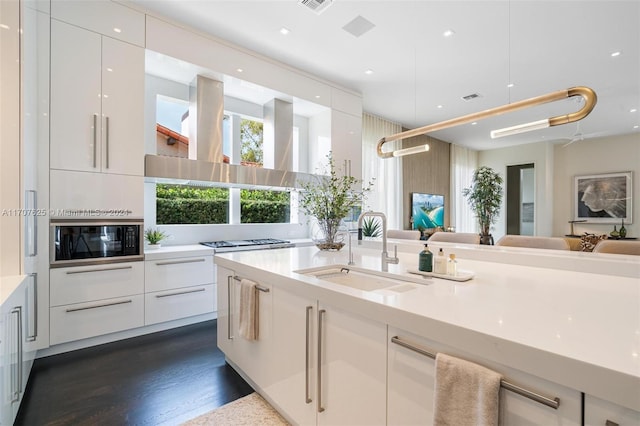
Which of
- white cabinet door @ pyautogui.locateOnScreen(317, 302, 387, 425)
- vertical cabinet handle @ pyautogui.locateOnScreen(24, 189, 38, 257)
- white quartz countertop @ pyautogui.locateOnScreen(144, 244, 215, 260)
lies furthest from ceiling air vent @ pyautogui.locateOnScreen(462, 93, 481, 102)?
vertical cabinet handle @ pyautogui.locateOnScreen(24, 189, 38, 257)

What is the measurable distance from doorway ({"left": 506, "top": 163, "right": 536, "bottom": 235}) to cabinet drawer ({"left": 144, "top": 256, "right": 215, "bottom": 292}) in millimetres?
8337

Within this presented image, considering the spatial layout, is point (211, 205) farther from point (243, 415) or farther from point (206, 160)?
point (243, 415)

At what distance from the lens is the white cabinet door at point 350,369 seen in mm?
1081

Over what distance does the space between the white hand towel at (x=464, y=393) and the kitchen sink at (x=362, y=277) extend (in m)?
0.58

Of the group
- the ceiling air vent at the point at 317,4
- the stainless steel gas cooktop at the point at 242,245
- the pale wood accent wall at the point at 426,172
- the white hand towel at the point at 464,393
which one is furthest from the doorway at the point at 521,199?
the white hand towel at the point at 464,393

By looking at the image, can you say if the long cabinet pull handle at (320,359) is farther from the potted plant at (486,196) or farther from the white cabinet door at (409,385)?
the potted plant at (486,196)

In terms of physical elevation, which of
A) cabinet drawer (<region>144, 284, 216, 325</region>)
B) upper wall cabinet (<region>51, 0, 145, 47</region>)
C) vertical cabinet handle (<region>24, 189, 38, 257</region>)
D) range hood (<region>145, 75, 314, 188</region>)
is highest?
upper wall cabinet (<region>51, 0, 145, 47</region>)

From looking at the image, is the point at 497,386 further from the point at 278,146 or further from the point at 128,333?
the point at 278,146

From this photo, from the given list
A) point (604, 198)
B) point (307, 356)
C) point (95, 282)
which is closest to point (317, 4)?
point (307, 356)

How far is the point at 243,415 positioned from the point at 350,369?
0.90 metres

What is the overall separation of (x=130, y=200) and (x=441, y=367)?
9.25ft

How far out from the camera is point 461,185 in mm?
8250

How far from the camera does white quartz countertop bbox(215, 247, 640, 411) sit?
25.7 inches

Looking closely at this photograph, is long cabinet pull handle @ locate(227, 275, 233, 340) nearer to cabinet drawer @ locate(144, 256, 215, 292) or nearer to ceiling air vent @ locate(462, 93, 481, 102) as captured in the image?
cabinet drawer @ locate(144, 256, 215, 292)
